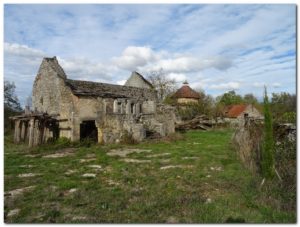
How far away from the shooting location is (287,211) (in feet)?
23.1

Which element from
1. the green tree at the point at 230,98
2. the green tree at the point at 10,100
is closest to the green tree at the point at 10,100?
the green tree at the point at 10,100

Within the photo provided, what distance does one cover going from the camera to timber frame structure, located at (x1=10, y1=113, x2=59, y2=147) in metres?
21.5

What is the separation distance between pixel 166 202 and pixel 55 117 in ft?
61.9

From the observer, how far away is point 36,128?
71.1ft

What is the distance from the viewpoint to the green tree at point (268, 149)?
30.3ft

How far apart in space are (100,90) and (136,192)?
1956 centimetres

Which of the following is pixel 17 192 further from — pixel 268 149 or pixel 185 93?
pixel 185 93

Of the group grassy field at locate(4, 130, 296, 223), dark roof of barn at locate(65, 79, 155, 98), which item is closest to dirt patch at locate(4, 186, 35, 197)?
grassy field at locate(4, 130, 296, 223)

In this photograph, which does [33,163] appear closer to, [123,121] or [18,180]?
[18,180]

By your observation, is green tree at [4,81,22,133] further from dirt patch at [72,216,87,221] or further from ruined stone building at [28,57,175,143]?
dirt patch at [72,216,87,221]

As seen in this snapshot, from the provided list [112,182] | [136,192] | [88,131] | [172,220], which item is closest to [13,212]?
[136,192]

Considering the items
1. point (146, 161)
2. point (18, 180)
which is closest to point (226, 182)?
point (146, 161)

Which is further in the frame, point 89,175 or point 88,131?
point 88,131

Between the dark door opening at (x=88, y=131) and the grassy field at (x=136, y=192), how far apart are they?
1018cm
